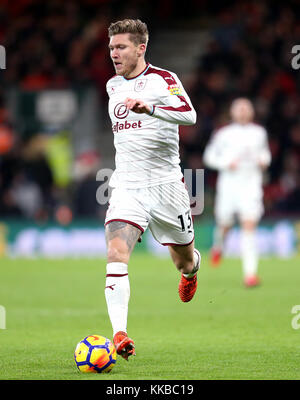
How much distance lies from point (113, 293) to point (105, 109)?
49.8ft

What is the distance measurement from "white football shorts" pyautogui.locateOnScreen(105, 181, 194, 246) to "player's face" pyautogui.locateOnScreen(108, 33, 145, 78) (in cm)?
91

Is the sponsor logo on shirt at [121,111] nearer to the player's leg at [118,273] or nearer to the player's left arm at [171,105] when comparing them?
the player's left arm at [171,105]

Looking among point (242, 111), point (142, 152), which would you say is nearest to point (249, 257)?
point (242, 111)

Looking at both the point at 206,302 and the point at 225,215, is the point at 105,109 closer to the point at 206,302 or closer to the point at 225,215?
the point at 225,215

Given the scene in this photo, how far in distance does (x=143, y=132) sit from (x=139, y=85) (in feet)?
1.16

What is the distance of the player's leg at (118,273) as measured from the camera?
5.96 meters

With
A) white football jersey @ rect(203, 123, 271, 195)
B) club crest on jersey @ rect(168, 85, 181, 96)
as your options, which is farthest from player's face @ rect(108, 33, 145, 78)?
white football jersey @ rect(203, 123, 271, 195)

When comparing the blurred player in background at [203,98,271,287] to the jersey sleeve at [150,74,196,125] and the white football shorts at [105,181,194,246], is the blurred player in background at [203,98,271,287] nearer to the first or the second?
the white football shorts at [105,181,194,246]

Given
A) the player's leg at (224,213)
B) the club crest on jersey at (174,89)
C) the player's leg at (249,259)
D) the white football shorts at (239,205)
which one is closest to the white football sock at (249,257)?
the player's leg at (249,259)

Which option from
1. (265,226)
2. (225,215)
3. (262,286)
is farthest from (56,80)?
(262,286)

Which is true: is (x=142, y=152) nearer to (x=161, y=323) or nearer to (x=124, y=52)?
(x=124, y=52)

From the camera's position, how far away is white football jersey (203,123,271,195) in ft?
39.9

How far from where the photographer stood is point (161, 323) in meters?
8.34

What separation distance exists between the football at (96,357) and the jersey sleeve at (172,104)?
1.64m
